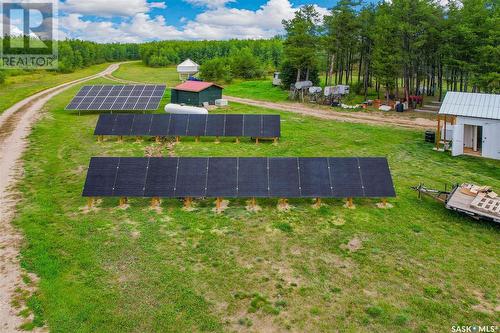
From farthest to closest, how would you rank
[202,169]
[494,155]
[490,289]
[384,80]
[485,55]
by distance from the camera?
[384,80] < [485,55] < [494,155] < [202,169] < [490,289]

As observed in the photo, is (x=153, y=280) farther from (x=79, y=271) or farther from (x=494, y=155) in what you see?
(x=494, y=155)

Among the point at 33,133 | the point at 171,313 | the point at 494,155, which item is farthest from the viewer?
the point at 33,133

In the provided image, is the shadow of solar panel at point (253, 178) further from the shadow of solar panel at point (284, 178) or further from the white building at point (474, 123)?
Answer: the white building at point (474, 123)

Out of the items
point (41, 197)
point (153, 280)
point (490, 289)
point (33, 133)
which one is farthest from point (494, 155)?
point (33, 133)

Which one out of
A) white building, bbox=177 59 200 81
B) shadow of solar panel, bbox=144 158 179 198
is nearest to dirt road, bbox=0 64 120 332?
shadow of solar panel, bbox=144 158 179 198

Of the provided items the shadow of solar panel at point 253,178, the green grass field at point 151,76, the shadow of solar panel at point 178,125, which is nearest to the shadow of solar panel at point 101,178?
the shadow of solar panel at point 253,178

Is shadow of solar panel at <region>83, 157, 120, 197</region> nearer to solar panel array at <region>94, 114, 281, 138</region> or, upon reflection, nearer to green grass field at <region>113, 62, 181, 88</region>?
solar panel array at <region>94, 114, 281, 138</region>

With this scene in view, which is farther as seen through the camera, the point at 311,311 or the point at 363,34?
the point at 363,34
